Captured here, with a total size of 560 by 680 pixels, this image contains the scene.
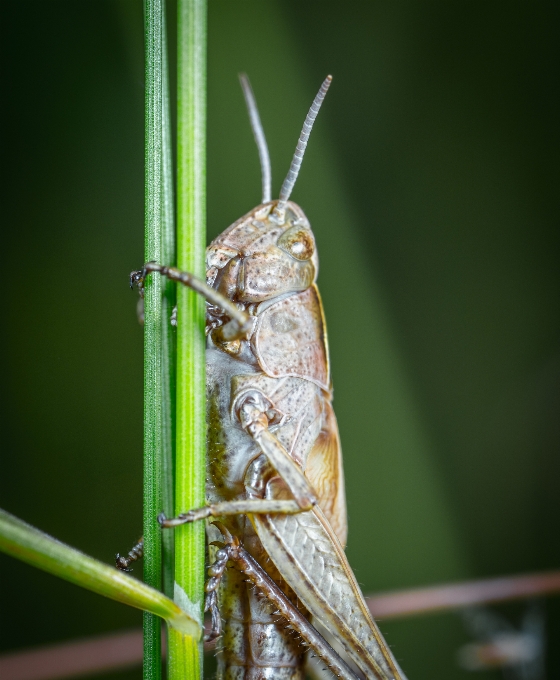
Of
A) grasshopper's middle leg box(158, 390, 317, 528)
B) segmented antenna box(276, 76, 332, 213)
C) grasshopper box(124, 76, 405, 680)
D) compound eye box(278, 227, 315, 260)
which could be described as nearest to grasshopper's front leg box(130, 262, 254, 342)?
grasshopper box(124, 76, 405, 680)

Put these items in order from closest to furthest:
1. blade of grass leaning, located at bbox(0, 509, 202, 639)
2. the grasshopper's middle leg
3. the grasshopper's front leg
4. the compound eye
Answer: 1. blade of grass leaning, located at bbox(0, 509, 202, 639)
2. the grasshopper's front leg
3. the grasshopper's middle leg
4. the compound eye

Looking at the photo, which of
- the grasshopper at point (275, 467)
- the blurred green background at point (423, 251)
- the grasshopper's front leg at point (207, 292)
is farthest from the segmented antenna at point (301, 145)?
the blurred green background at point (423, 251)

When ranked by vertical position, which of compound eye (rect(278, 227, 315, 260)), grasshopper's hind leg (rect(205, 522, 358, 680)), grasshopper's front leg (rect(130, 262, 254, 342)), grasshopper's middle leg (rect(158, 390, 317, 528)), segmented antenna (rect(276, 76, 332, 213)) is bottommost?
grasshopper's hind leg (rect(205, 522, 358, 680))

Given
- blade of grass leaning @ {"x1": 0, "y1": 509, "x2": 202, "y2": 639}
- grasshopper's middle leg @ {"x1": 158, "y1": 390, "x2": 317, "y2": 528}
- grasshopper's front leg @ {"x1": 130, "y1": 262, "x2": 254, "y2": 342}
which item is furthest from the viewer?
grasshopper's middle leg @ {"x1": 158, "y1": 390, "x2": 317, "y2": 528}

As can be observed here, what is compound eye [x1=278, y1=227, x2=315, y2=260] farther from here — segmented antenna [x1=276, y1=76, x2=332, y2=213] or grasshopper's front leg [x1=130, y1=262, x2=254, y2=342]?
grasshopper's front leg [x1=130, y1=262, x2=254, y2=342]

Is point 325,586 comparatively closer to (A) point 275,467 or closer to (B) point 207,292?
(A) point 275,467

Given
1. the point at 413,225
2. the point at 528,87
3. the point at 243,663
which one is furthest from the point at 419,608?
the point at 528,87

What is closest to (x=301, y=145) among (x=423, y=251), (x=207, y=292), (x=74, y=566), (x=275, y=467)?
(x=207, y=292)
